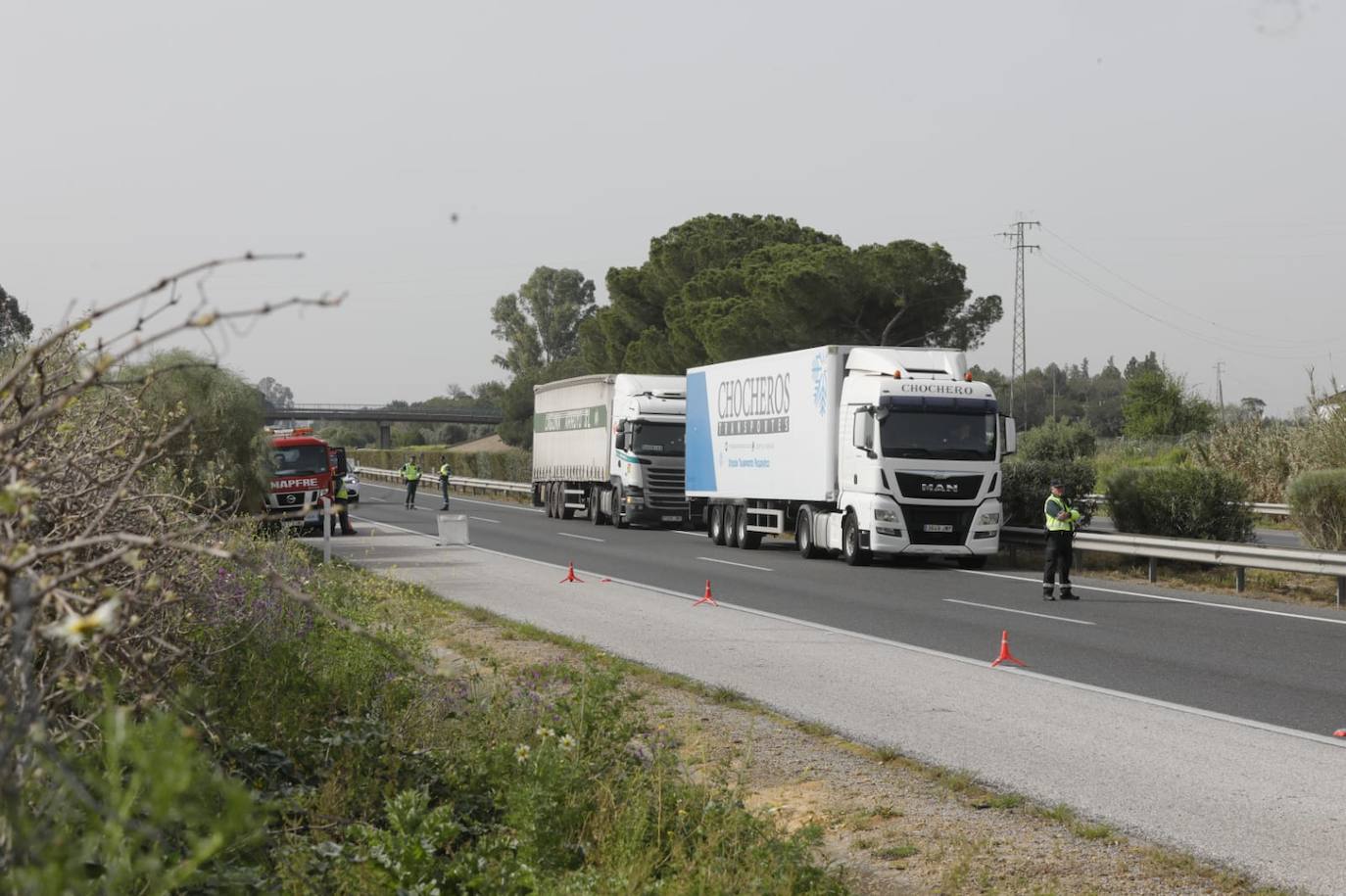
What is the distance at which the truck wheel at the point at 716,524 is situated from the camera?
30.8 meters

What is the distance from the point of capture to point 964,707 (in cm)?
1050

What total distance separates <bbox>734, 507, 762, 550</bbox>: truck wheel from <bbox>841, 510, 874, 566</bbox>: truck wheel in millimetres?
4080

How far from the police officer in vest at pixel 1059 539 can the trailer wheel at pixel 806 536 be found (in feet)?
25.9

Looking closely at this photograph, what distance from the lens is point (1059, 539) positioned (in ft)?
61.0

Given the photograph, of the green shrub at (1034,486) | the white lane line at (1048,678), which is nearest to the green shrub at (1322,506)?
the green shrub at (1034,486)

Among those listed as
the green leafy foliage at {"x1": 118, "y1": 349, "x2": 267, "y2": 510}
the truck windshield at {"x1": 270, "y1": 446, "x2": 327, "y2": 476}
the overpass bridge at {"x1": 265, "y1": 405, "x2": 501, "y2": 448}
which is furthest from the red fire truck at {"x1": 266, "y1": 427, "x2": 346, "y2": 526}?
the overpass bridge at {"x1": 265, "y1": 405, "x2": 501, "y2": 448}

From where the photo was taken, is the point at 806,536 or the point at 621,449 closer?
the point at 806,536

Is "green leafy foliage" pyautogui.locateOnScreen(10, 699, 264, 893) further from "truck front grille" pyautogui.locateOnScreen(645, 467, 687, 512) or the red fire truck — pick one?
"truck front grille" pyautogui.locateOnScreen(645, 467, 687, 512)

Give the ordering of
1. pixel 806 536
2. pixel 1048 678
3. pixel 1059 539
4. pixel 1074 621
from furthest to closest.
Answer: pixel 806 536, pixel 1059 539, pixel 1074 621, pixel 1048 678

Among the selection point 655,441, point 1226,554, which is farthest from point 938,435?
point 655,441

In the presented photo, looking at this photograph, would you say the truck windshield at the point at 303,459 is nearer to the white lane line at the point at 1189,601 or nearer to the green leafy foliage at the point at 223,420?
the green leafy foliage at the point at 223,420

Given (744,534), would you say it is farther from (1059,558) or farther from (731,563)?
(1059,558)

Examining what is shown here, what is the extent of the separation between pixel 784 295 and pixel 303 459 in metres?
23.7

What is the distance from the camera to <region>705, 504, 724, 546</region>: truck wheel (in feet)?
101
